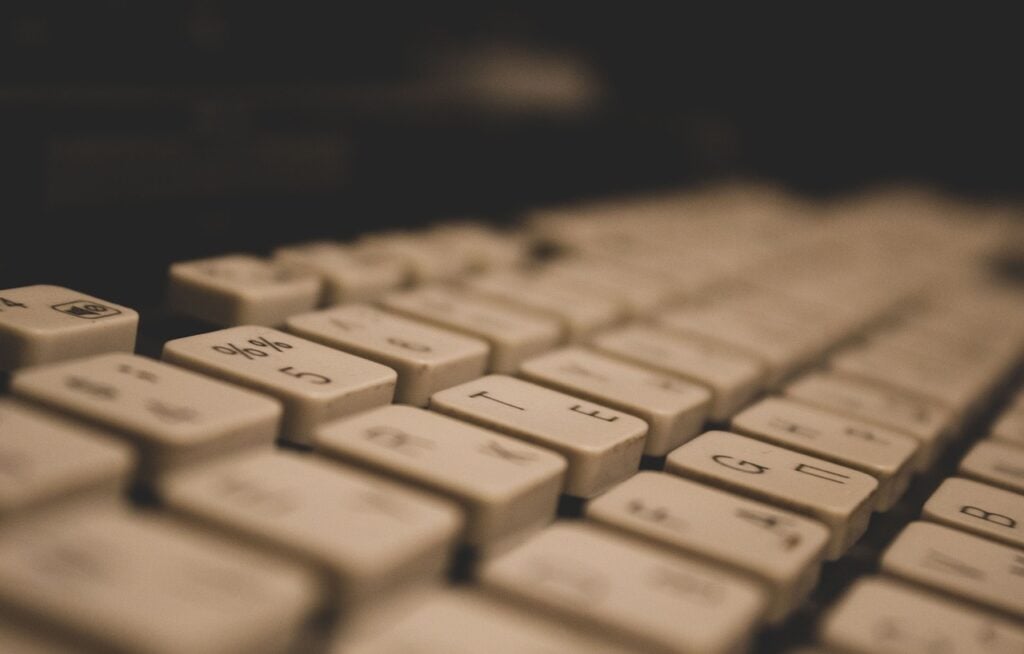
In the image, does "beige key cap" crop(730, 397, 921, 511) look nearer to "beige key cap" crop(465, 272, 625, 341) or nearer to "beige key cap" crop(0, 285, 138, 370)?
"beige key cap" crop(465, 272, 625, 341)

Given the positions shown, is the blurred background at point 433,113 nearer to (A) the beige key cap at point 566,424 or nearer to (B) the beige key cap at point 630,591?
(A) the beige key cap at point 566,424

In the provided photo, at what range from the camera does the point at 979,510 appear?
1.53ft

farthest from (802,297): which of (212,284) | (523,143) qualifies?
(212,284)

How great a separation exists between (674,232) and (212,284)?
0.61m

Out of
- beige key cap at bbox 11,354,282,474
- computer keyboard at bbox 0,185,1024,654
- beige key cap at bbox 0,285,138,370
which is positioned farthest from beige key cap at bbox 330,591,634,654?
beige key cap at bbox 0,285,138,370

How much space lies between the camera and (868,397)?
61cm

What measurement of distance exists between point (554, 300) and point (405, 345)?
179mm

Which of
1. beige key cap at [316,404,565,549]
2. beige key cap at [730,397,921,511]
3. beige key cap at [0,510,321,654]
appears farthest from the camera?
beige key cap at [730,397,921,511]

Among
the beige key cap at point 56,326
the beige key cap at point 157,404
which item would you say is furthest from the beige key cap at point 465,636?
the beige key cap at point 56,326

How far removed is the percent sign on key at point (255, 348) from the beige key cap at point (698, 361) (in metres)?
0.22

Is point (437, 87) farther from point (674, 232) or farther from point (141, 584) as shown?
point (141, 584)

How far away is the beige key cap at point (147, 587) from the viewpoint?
244 millimetres

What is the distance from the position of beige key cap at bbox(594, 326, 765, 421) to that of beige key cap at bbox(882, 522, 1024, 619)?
15 cm

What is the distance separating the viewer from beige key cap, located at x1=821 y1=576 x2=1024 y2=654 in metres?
0.33
